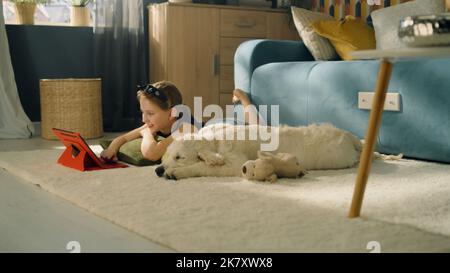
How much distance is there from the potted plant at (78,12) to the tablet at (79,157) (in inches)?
68.0

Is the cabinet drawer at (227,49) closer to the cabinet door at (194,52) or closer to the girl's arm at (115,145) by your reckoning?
the cabinet door at (194,52)

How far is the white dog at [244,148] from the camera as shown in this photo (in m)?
2.06

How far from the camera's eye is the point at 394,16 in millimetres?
3021

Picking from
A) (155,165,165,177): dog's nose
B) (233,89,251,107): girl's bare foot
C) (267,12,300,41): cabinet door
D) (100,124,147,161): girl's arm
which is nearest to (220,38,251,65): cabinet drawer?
(267,12,300,41): cabinet door

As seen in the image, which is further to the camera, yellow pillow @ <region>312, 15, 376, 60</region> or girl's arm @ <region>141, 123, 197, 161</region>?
yellow pillow @ <region>312, 15, 376, 60</region>

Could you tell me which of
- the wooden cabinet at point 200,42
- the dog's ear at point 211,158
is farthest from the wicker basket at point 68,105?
the dog's ear at point 211,158

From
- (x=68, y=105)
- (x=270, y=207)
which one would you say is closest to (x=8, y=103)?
(x=68, y=105)

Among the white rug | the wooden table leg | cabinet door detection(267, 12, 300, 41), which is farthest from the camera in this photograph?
cabinet door detection(267, 12, 300, 41)

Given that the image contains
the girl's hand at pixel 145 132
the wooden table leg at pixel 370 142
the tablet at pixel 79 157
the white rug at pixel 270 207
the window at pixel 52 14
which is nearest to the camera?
the white rug at pixel 270 207

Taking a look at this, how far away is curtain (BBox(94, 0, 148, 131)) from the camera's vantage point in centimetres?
386

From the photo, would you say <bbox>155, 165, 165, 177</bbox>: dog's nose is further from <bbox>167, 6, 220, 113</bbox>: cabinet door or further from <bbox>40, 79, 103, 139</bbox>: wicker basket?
<bbox>167, 6, 220, 113</bbox>: cabinet door

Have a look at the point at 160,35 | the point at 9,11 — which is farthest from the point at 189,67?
the point at 9,11

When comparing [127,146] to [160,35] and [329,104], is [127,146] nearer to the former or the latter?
[329,104]

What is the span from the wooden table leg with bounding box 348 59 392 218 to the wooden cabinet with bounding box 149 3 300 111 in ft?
7.85
